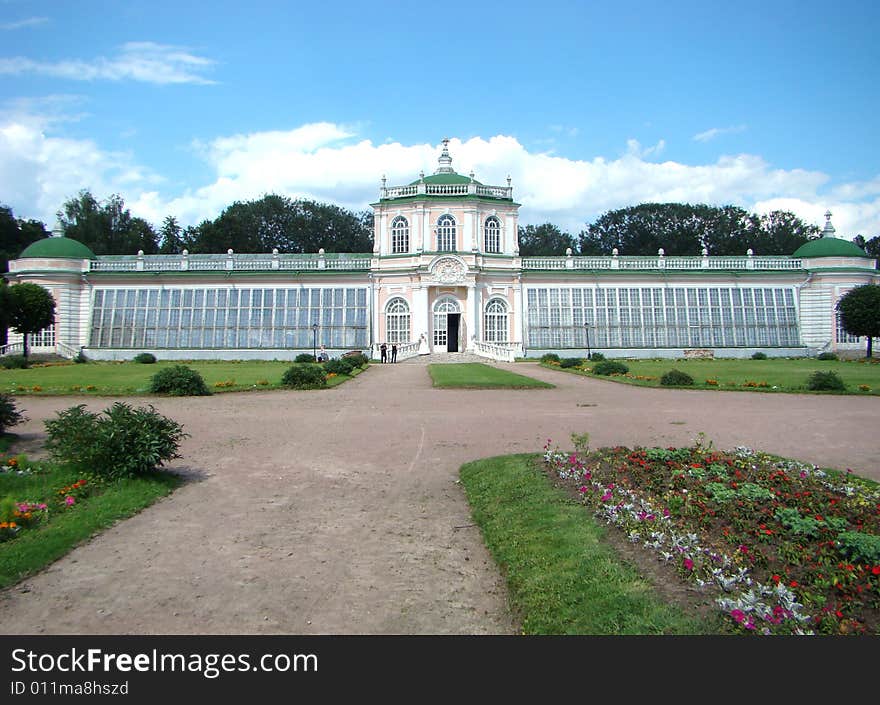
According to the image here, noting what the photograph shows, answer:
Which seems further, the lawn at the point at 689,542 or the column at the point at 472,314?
the column at the point at 472,314

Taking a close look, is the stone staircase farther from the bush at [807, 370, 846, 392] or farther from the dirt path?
the dirt path

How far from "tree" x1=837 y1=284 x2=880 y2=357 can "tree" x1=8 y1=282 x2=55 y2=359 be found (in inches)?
2179

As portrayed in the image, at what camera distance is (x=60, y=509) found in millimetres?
8734

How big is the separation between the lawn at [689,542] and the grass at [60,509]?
472 centimetres

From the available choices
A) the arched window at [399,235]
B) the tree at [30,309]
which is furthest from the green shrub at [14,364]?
the arched window at [399,235]

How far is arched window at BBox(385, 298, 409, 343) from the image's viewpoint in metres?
53.5

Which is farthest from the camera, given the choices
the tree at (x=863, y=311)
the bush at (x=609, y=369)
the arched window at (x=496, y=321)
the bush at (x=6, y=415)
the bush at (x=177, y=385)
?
the arched window at (x=496, y=321)

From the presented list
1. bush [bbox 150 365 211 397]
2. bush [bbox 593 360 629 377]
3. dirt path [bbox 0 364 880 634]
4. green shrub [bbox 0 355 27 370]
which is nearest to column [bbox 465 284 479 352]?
bush [bbox 593 360 629 377]

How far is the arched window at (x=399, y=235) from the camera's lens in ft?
181

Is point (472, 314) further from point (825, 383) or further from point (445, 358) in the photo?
point (825, 383)

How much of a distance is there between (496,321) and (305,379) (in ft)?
98.5

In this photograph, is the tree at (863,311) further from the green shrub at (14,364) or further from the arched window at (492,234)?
the green shrub at (14,364)

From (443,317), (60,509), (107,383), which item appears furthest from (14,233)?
(60,509)
